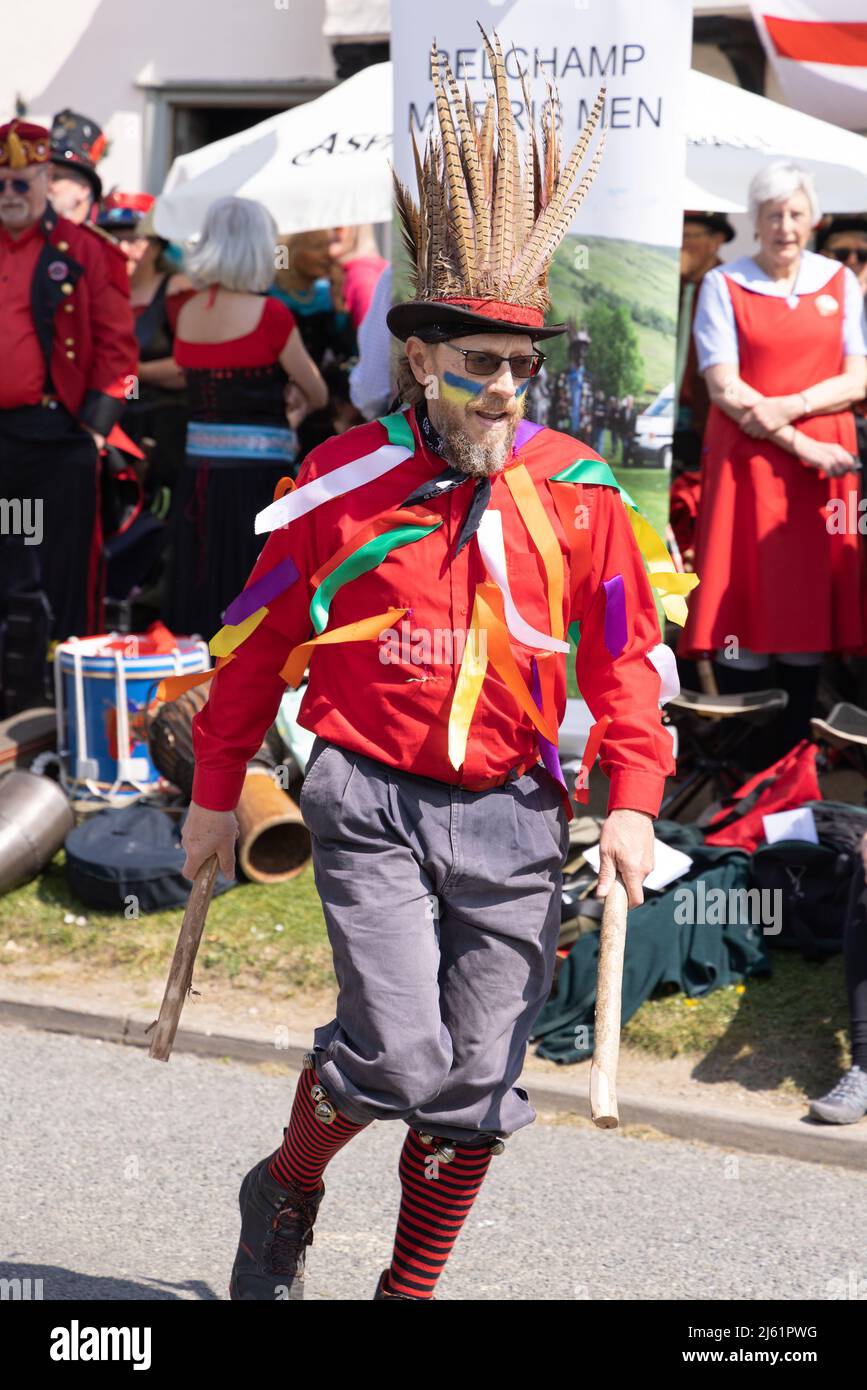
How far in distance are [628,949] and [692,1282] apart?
5.15 feet

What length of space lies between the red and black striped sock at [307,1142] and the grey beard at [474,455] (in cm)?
118

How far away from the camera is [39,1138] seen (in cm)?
487

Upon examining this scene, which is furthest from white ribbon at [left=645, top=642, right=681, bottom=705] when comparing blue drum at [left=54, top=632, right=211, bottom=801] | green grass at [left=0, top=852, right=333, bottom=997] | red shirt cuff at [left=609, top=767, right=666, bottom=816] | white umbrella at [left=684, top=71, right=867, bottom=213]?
white umbrella at [left=684, top=71, right=867, bottom=213]

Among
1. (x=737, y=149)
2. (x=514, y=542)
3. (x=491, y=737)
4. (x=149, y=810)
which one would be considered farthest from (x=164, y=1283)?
(x=737, y=149)

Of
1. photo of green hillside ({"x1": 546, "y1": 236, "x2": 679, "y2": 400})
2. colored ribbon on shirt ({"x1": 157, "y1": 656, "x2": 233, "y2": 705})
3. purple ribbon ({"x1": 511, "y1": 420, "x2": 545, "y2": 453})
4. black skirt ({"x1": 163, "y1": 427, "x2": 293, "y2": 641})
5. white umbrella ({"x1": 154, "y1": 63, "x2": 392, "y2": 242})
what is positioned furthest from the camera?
white umbrella ({"x1": 154, "y1": 63, "x2": 392, "y2": 242})

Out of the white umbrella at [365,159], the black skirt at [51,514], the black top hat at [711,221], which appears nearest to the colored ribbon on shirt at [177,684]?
the white umbrella at [365,159]

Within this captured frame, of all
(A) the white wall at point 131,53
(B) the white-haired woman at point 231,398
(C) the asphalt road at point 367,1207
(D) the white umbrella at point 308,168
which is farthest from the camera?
(A) the white wall at point 131,53

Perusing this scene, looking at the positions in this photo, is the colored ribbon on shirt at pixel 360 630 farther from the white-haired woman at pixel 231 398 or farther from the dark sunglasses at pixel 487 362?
the white-haired woman at pixel 231 398

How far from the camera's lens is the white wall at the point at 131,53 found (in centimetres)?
1266

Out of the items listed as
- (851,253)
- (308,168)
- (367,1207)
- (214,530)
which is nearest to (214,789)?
(367,1207)

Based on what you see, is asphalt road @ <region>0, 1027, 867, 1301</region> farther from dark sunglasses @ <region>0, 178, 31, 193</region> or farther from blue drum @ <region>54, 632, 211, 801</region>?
dark sunglasses @ <region>0, 178, 31, 193</region>

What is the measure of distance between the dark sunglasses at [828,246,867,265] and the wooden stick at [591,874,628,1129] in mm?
5180

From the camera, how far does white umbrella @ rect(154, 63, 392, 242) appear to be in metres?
8.26

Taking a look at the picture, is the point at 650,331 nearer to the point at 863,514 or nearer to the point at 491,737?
the point at 863,514
